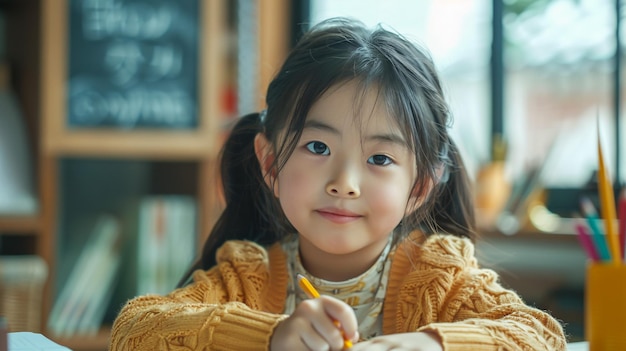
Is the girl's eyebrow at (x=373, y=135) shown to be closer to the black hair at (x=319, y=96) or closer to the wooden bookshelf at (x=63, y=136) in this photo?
the black hair at (x=319, y=96)

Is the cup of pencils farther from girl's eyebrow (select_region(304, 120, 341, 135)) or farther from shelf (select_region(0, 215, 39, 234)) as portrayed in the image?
shelf (select_region(0, 215, 39, 234))

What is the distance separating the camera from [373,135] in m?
1.01

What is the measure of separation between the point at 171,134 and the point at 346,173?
1.96 meters

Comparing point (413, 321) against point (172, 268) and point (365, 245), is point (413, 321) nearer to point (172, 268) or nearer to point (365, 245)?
A: point (365, 245)

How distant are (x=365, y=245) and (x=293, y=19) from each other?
2380 mm

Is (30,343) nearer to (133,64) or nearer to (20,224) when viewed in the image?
(20,224)

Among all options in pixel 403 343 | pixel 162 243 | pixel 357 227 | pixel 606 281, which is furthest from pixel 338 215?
pixel 162 243

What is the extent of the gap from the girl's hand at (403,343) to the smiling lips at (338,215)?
0.21 metres

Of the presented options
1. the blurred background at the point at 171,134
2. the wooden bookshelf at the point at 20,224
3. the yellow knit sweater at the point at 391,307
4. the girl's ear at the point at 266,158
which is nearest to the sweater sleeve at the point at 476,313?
the yellow knit sweater at the point at 391,307

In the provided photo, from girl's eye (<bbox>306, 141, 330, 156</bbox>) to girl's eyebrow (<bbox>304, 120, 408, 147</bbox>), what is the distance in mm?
19

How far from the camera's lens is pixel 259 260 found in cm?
116

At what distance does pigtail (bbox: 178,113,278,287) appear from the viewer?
1.25 m

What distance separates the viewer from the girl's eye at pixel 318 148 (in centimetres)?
103

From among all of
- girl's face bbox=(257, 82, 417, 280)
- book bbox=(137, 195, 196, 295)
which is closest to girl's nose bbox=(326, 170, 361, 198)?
girl's face bbox=(257, 82, 417, 280)
